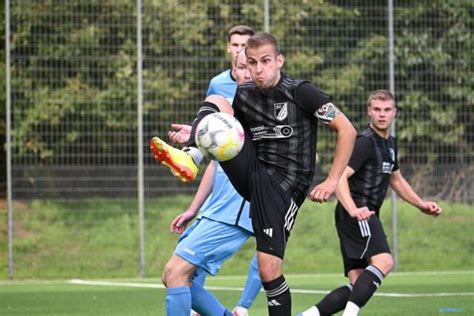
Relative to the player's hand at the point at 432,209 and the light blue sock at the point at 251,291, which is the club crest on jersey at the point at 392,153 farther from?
the light blue sock at the point at 251,291

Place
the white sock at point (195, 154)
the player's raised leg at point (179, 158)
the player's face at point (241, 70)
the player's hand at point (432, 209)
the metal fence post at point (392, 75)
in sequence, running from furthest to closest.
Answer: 1. the metal fence post at point (392, 75)
2. the player's hand at point (432, 209)
3. the player's face at point (241, 70)
4. the white sock at point (195, 154)
5. the player's raised leg at point (179, 158)

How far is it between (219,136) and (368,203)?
9.08 ft

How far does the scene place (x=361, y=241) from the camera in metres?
8.52

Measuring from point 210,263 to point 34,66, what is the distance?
8.67 m

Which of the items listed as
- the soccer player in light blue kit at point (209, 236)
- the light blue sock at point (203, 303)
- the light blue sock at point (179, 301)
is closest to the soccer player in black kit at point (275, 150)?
the soccer player in light blue kit at point (209, 236)

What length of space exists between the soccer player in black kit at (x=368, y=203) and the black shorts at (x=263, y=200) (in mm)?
1681

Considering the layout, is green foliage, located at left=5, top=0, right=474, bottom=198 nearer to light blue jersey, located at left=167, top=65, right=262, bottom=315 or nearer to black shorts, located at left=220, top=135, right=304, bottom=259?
light blue jersey, located at left=167, top=65, right=262, bottom=315

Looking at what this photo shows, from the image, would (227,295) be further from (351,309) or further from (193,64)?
(193,64)

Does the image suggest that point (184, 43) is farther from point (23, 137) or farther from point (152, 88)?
point (23, 137)

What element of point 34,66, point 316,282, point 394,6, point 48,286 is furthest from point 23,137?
point 394,6

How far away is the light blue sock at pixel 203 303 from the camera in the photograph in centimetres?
760

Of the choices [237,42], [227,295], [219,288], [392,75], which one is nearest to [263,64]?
[237,42]

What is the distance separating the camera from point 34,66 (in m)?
15.4

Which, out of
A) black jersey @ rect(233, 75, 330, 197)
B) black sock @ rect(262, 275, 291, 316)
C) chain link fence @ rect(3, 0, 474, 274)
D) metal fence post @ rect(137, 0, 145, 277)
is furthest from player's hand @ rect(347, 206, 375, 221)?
chain link fence @ rect(3, 0, 474, 274)
